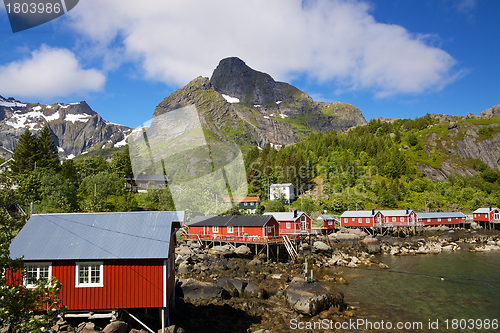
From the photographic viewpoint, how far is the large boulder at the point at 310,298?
62.0 feet

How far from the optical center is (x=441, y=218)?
6969 cm

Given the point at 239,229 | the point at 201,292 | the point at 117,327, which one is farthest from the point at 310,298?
the point at 239,229

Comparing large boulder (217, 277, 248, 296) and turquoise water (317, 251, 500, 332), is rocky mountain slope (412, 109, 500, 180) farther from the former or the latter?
large boulder (217, 277, 248, 296)

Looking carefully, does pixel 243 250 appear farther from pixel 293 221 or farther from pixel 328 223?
pixel 328 223

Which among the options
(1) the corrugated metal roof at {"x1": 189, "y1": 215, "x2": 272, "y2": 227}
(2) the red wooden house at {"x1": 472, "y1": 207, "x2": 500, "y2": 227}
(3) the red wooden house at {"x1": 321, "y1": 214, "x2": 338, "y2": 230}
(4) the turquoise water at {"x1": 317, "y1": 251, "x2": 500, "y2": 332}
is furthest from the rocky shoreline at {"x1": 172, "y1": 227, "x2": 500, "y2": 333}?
(2) the red wooden house at {"x1": 472, "y1": 207, "x2": 500, "y2": 227}

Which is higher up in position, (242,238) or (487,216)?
(242,238)

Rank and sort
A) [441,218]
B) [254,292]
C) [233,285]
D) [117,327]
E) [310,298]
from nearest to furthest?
[117,327] → [310,298] → [254,292] → [233,285] → [441,218]

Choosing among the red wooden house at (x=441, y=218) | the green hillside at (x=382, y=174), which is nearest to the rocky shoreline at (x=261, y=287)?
the red wooden house at (x=441, y=218)

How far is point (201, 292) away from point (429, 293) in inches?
746

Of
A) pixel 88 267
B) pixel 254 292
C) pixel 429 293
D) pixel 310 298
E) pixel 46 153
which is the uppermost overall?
pixel 46 153

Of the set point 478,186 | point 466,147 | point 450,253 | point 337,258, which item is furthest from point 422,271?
point 466,147

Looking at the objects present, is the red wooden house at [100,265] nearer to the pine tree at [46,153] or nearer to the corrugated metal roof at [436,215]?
the pine tree at [46,153]

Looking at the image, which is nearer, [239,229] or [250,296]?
[250,296]

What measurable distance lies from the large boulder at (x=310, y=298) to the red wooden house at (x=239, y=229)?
16.4 m
